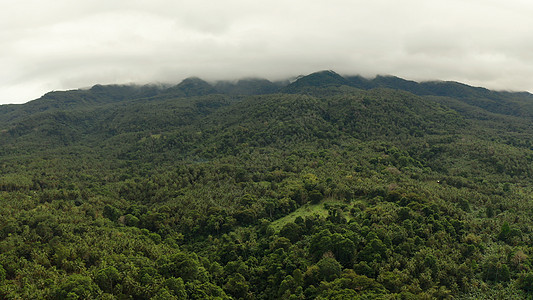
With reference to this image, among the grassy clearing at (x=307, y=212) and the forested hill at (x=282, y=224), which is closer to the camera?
the forested hill at (x=282, y=224)

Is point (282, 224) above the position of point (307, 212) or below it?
below

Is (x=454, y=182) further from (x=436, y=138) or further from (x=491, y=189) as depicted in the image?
(x=436, y=138)

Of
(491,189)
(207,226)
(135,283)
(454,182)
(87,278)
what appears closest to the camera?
(87,278)

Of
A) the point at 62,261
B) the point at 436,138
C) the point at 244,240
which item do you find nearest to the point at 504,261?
the point at 244,240

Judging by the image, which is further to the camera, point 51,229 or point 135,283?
point 51,229

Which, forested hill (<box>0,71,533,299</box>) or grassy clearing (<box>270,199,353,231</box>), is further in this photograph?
grassy clearing (<box>270,199,353,231</box>)

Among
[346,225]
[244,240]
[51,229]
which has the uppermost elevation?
[51,229]

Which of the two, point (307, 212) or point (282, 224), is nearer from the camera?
point (282, 224)

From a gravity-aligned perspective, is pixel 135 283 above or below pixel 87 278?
below

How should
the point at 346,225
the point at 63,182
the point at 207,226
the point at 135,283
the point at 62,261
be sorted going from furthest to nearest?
the point at 63,182
the point at 207,226
the point at 346,225
the point at 62,261
the point at 135,283
